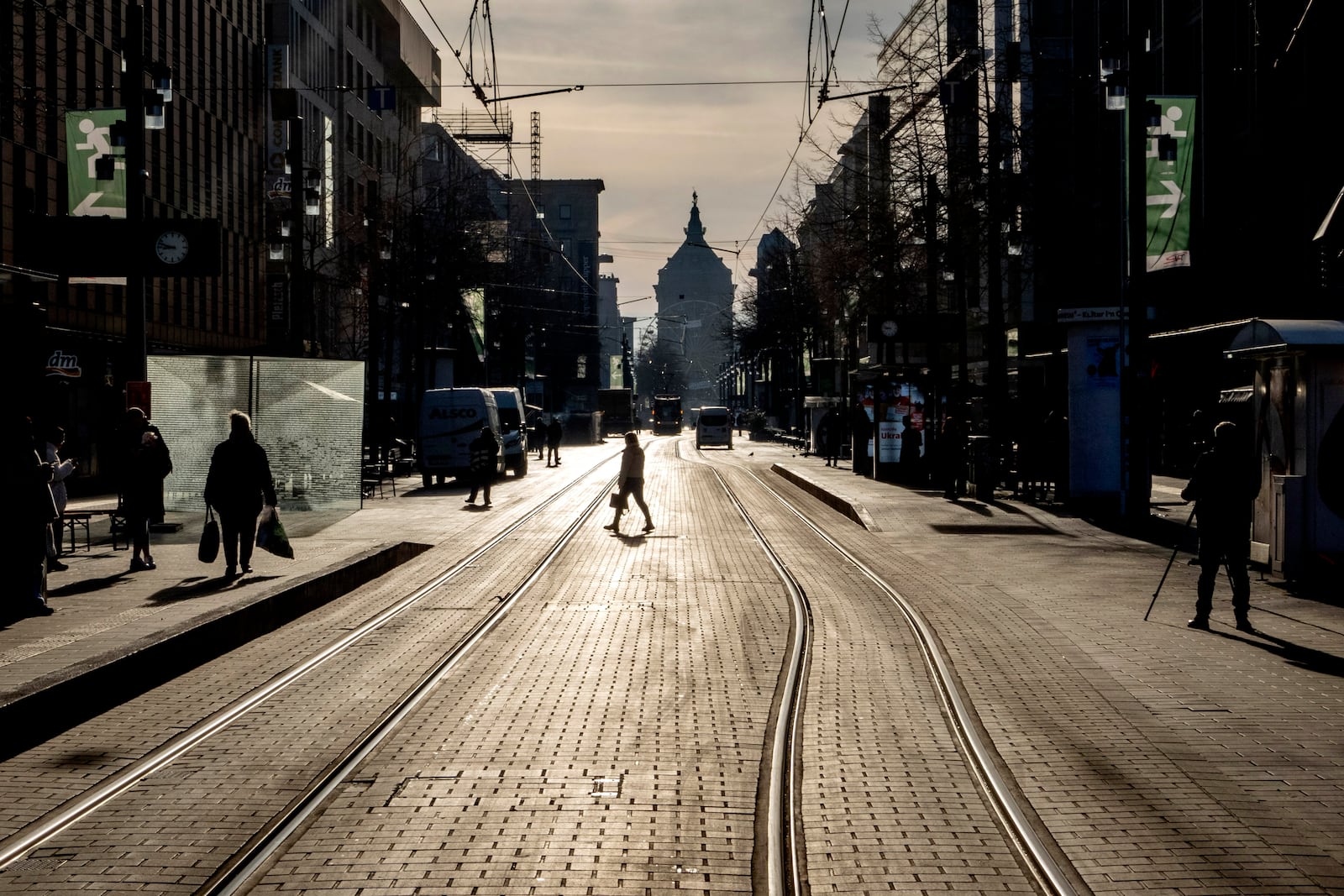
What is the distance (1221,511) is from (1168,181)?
1142cm

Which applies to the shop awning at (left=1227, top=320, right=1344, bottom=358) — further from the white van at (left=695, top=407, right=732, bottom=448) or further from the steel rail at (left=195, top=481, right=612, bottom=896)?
the white van at (left=695, top=407, right=732, bottom=448)

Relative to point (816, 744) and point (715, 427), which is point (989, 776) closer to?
point (816, 744)

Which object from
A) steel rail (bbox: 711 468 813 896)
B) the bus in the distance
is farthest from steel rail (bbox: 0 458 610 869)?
the bus in the distance

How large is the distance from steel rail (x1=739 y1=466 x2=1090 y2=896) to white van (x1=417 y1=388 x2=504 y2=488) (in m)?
24.3

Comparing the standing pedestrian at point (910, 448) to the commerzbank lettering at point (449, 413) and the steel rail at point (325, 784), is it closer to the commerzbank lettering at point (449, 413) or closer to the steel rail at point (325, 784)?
the commerzbank lettering at point (449, 413)

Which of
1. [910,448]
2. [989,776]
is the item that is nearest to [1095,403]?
[910,448]

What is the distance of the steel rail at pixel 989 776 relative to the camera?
5559 millimetres

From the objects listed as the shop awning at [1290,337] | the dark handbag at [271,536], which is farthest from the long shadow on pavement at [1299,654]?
the dark handbag at [271,536]

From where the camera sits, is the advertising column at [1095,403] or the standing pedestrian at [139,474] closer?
the standing pedestrian at [139,474]

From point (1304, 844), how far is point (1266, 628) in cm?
664

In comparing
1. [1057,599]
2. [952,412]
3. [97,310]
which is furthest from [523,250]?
[1057,599]

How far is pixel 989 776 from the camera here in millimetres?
7113

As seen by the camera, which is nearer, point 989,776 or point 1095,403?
point 989,776

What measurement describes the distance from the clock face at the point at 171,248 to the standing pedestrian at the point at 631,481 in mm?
7034
